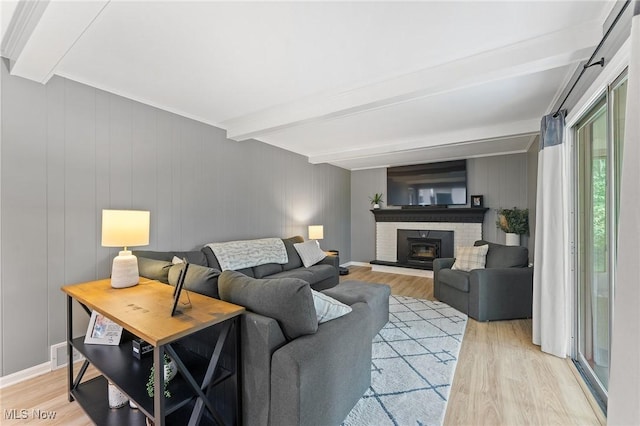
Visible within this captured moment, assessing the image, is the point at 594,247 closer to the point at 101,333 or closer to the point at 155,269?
the point at 155,269

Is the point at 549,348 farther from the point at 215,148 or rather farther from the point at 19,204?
the point at 19,204

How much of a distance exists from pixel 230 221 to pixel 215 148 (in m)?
1.04

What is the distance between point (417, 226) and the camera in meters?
6.09

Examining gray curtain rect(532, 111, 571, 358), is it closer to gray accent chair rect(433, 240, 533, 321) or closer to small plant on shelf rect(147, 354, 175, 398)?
gray accent chair rect(433, 240, 533, 321)

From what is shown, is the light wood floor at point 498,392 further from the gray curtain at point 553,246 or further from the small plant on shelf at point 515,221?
the small plant on shelf at point 515,221

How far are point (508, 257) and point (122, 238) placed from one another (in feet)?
13.8

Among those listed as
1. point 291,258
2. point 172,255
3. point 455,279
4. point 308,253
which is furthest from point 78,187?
point 455,279

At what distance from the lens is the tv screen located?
5535mm

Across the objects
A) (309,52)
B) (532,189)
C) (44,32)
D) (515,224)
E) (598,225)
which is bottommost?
(515,224)

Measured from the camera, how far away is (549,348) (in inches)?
96.9

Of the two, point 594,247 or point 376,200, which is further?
point 376,200

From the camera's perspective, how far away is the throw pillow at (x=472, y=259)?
12.4 ft

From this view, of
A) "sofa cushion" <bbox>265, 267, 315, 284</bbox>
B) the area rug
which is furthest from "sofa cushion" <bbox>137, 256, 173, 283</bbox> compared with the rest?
the area rug

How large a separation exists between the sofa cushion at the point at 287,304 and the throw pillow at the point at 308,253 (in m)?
2.81
